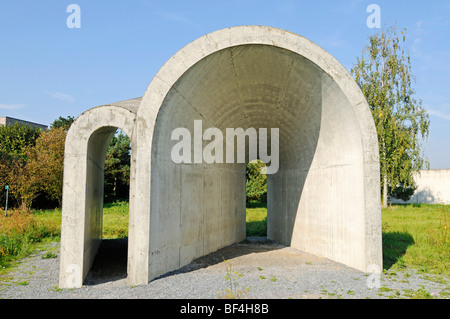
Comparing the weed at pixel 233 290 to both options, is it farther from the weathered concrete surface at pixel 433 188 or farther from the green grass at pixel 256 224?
the weathered concrete surface at pixel 433 188

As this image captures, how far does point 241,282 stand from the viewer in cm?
623

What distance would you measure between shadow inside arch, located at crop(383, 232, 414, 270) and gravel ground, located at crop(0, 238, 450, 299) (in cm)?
92

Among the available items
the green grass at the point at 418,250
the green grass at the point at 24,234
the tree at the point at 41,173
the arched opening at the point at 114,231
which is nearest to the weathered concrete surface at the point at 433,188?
the green grass at the point at 418,250

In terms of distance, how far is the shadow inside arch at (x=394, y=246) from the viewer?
322 inches

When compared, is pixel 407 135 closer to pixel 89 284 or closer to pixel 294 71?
pixel 294 71

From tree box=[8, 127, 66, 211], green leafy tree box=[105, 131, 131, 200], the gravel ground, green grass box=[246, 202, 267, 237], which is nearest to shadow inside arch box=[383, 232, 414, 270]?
the gravel ground

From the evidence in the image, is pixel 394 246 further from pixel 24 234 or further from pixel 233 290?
pixel 24 234

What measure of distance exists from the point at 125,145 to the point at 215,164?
1056 inches

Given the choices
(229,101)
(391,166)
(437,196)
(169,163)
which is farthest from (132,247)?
(437,196)

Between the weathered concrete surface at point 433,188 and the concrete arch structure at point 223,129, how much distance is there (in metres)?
27.2

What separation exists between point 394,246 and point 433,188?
86.0 ft

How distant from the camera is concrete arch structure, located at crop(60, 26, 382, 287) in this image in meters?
6.29

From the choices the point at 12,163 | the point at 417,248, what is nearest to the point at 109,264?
the point at 417,248

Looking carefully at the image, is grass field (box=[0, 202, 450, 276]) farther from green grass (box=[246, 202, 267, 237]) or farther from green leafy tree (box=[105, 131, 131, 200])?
green leafy tree (box=[105, 131, 131, 200])
